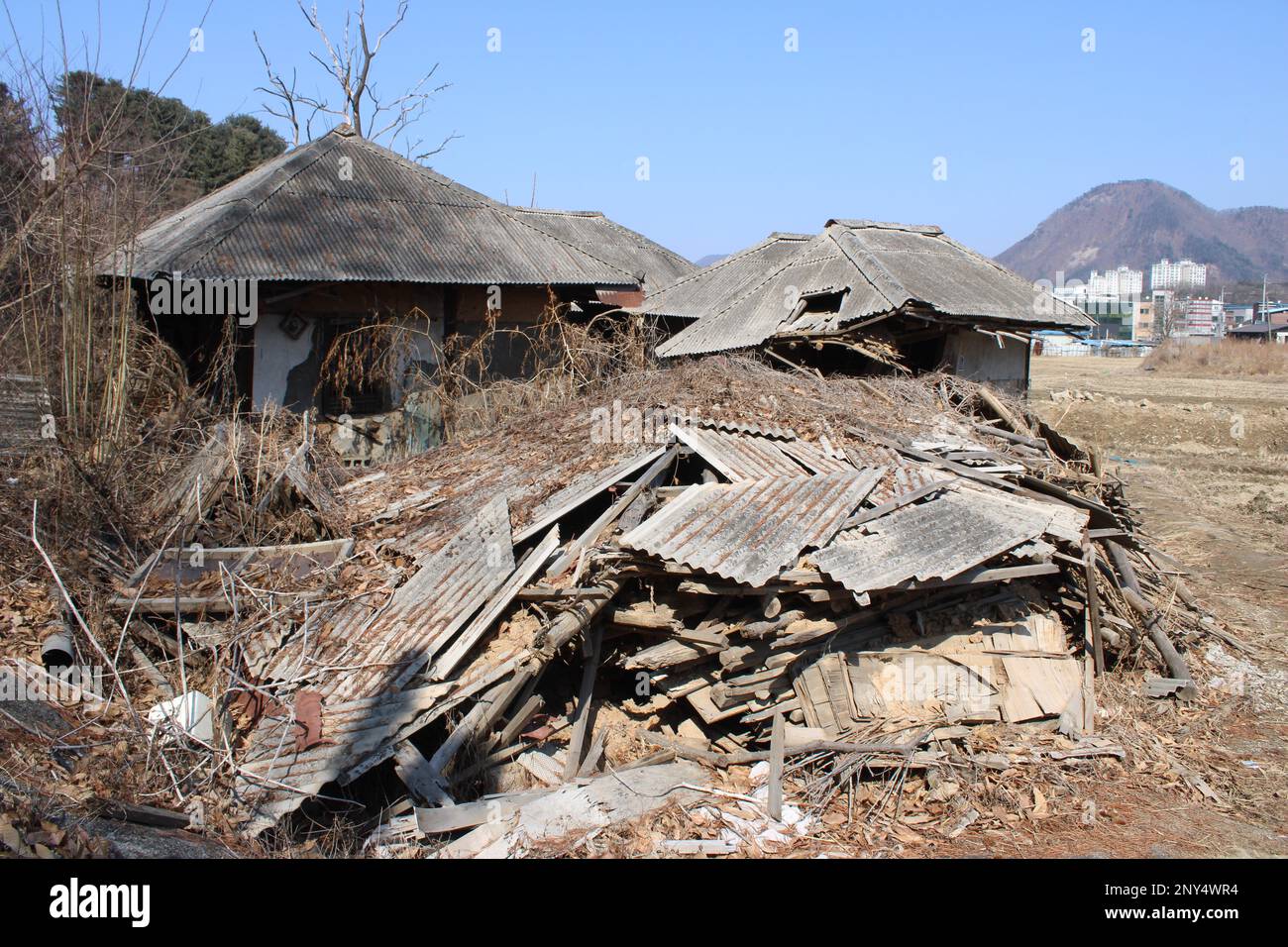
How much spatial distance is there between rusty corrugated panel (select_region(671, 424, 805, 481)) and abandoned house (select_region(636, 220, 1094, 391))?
428cm

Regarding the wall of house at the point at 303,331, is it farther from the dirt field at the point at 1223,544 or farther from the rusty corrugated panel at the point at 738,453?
the dirt field at the point at 1223,544

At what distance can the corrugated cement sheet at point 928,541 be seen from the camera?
21.3 feet

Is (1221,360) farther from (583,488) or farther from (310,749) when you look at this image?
(310,749)

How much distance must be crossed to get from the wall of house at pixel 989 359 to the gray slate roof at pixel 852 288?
0.51 meters

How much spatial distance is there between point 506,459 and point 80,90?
16.1 ft

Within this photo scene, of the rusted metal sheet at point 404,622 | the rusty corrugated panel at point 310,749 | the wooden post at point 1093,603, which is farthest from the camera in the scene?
the wooden post at point 1093,603

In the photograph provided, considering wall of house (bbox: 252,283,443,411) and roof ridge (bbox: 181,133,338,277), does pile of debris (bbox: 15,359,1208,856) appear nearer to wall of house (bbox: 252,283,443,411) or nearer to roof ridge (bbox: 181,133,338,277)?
wall of house (bbox: 252,283,443,411)

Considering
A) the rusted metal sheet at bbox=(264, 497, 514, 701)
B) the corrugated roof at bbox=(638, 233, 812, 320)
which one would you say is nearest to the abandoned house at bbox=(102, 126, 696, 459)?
the corrugated roof at bbox=(638, 233, 812, 320)

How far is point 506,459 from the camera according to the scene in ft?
31.6

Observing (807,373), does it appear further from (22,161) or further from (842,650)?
(22,161)

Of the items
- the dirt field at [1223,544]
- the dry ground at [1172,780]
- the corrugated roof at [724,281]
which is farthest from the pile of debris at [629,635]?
the corrugated roof at [724,281]

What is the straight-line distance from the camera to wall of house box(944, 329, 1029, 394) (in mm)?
13484

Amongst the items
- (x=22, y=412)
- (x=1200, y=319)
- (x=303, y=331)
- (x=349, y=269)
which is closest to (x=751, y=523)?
(x=22, y=412)
